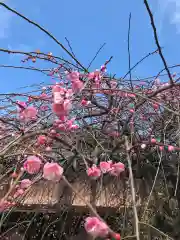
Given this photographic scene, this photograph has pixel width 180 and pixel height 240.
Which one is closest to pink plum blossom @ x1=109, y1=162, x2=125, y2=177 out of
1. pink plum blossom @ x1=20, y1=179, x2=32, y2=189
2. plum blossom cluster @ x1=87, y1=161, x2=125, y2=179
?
plum blossom cluster @ x1=87, y1=161, x2=125, y2=179

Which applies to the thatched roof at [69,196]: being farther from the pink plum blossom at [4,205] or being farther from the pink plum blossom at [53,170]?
the pink plum blossom at [53,170]

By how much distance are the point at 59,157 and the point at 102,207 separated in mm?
289

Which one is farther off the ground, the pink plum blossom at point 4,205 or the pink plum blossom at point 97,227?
the pink plum blossom at point 4,205

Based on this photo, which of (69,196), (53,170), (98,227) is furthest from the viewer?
(69,196)

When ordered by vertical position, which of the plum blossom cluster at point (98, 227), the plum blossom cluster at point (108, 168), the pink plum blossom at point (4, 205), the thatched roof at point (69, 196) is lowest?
the plum blossom cluster at point (98, 227)

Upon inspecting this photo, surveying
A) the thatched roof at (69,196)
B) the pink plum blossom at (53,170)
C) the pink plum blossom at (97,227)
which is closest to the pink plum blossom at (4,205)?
the thatched roof at (69,196)

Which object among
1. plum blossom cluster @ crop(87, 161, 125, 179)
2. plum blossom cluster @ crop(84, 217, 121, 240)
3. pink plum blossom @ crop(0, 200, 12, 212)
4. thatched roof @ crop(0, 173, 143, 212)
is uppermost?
plum blossom cluster @ crop(87, 161, 125, 179)

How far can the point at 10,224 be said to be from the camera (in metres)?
1.50

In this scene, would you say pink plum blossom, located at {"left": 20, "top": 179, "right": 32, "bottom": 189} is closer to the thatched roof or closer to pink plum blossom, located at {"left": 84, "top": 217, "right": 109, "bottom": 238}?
the thatched roof

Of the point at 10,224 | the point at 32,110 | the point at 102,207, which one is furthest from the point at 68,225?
the point at 32,110

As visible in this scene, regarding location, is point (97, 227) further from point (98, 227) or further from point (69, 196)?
point (69, 196)

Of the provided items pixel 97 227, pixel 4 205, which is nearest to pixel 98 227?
pixel 97 227

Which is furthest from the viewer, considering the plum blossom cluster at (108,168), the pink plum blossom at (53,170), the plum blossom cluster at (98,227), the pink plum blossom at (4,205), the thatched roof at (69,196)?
the thatched roof at (69,196)

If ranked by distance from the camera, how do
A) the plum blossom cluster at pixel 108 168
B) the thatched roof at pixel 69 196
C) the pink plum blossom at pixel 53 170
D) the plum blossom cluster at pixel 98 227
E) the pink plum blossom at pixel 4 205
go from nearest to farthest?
the plum blossom cluster at pixel 98 227 < the pink plum blossom at pixel 53 170 < the pink plum blossom at pixel 4 205 < the plum blossom cluster at pixel 108 168 < the thatched roof at pixel 69 196
